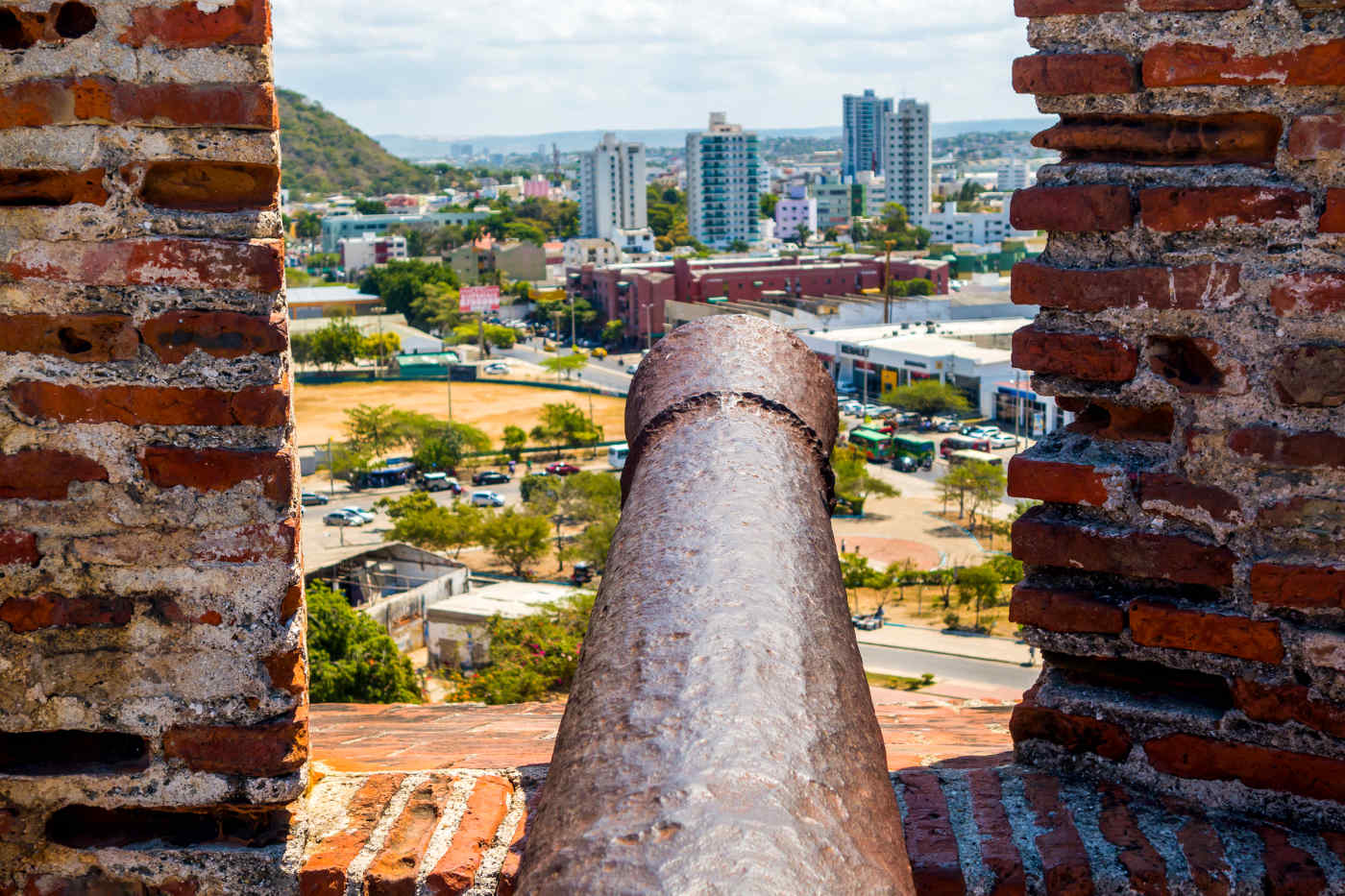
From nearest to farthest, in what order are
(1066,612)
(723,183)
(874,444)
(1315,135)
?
1. (1315,135)
2. (1066,612)
3. (874,444)
4. (723,183)

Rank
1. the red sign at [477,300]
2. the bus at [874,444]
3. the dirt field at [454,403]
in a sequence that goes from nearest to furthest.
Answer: the bus at [874,444]
the dirt field at [454,403]
the red sign at [477,300]

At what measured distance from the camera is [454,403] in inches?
1889

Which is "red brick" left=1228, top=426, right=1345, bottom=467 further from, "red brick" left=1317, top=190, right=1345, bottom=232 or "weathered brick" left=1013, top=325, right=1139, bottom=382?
"red brick" left=1317, top=190, right=1345, bottom=232

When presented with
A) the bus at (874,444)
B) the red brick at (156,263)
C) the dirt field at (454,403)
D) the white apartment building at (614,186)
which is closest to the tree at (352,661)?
the red brick at (156,263)

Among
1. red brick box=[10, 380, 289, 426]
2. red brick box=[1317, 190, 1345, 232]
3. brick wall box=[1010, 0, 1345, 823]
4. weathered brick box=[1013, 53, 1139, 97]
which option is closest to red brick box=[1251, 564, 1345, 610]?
brick wall box=[1010, 0, 1345, 823]

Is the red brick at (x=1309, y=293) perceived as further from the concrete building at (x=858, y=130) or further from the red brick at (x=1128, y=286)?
the concrete building at (x=858, y=130)

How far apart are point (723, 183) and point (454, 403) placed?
58.2 meters

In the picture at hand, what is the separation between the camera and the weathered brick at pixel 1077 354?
209cm

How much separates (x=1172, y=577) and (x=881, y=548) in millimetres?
26351

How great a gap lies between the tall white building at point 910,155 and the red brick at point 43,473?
119m

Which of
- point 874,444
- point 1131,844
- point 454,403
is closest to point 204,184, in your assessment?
point 1131,844

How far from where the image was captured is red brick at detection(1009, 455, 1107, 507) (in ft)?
6.97

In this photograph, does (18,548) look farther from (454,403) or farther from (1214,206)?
(454,403)

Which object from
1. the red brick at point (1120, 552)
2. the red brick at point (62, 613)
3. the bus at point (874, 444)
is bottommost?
the bus at point (874, 444)
